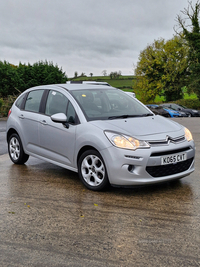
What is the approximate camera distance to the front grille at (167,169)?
15.9 feet

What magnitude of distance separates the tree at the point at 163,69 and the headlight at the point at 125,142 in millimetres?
46741

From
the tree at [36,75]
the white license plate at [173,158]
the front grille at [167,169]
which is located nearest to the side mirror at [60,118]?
the front grille at [167,169]

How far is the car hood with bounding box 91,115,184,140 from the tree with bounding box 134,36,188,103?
46.0 metres

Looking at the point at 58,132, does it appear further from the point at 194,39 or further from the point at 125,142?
the point at 194,39

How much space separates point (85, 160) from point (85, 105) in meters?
1.02

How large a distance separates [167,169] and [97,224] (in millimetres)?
1526

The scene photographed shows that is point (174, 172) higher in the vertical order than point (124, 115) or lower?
lower

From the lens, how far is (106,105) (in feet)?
19.7

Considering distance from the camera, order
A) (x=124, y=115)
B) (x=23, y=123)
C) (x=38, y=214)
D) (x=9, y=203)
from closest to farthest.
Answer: (x=38, y=214) → (x=9, y=203) → (x=124, y=115) → (x=23, y=123)

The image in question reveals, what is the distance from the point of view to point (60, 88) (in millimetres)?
6340

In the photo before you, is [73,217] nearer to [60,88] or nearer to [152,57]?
[60,88]

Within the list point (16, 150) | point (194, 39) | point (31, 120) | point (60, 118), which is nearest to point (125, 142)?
point (60, 118)

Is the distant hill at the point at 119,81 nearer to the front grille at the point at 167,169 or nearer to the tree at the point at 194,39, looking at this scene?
the tree at the point at 194,39

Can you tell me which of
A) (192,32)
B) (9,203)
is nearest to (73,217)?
(9,203)
